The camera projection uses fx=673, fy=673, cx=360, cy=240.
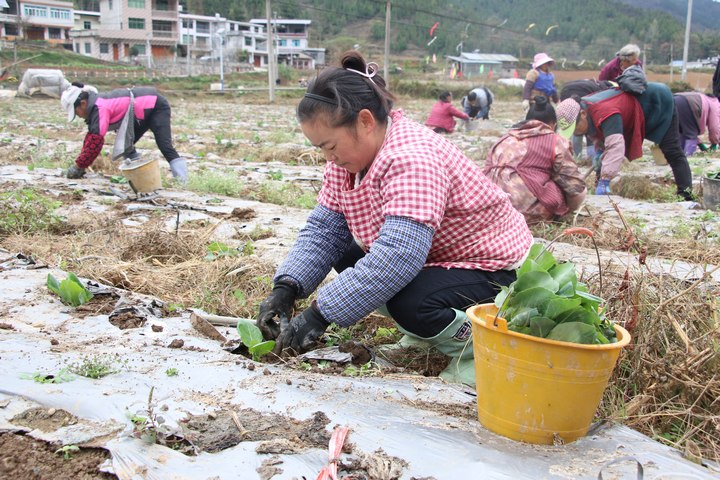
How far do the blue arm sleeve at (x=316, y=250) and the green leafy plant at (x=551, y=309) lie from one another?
3.16 feet

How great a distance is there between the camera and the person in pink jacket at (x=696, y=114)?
764cm

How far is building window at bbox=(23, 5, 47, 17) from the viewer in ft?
175

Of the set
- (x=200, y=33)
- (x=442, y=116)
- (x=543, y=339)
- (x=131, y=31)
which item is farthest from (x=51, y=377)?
(x=200, y=33)

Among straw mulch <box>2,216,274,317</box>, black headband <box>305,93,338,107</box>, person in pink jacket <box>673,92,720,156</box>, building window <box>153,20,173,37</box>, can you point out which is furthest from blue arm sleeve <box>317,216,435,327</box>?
building window <box>153,20,173,37</box>

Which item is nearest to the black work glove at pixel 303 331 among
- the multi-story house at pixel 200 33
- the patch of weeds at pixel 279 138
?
the patch of weeds at pixel 279 138

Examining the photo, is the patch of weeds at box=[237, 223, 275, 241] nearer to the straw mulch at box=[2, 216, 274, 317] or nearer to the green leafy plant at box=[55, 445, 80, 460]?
the straw mulch at box=[2, 216, 274, 317]

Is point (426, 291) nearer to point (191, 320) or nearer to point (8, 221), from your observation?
point (191, 320)

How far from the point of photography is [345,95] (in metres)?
2.12

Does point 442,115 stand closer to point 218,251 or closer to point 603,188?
point 603,188

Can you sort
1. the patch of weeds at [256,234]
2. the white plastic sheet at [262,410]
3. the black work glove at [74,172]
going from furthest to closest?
the black work glove at [74,172]
the patch of weeds at [256,234]
the white plastic sheet at [262,410]

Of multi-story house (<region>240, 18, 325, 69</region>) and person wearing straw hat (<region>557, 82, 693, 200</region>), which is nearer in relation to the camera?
person wearing straw hat (<region>557, 82, 693, 200</region>)

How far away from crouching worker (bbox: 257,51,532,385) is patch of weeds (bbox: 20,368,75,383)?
24.9 inches

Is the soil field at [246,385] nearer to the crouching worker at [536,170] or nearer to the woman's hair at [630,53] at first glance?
the crouching worker at [536,170]

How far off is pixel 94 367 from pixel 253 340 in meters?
0.51
